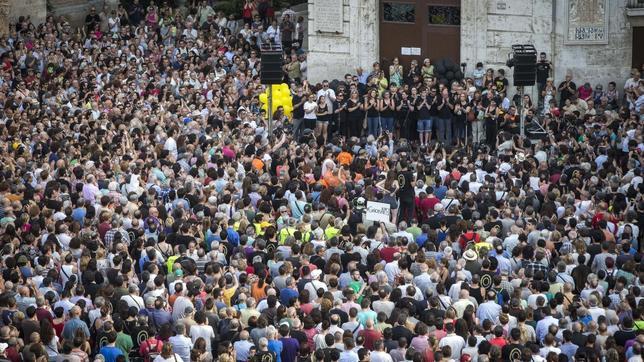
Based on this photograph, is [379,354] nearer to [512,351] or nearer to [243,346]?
[512,351]

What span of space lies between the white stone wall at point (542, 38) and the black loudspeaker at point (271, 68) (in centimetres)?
640

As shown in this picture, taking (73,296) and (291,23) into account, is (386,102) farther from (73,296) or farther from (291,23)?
(73,296)

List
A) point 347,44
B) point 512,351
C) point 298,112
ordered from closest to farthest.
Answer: point 512,351 → point 298,112 → point 347,44

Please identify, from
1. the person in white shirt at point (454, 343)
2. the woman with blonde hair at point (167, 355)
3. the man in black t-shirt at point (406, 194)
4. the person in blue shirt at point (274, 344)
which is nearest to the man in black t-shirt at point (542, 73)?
the man in black t-shirt at point (406, 194)

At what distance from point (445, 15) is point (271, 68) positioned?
6817 mm

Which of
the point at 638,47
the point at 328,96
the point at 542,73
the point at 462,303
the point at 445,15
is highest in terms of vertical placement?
the point at 445,15

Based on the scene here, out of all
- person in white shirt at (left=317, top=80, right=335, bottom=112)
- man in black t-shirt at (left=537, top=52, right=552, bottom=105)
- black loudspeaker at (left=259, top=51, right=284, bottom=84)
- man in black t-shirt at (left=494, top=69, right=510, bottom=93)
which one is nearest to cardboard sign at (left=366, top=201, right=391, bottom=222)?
black loudspeaker at (left=259, top=51, right=284, bottom=84)

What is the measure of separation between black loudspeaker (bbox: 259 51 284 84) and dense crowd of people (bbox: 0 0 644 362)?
1.28 metres

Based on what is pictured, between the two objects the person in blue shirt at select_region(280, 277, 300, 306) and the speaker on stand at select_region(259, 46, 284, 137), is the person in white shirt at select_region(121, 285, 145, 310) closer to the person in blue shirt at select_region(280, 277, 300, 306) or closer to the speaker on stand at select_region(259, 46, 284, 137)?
the person in blue shirt at select_region(280, 277, 300, 306)

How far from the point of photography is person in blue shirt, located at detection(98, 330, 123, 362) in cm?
1933

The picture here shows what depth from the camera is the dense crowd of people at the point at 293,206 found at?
65.0 feet

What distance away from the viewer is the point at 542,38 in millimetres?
36188

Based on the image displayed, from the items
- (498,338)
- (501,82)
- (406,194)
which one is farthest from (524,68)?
(498,338)

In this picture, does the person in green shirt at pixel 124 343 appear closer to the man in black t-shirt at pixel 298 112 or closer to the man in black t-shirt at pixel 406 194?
the man in black t-shirt at pixel 406 194
